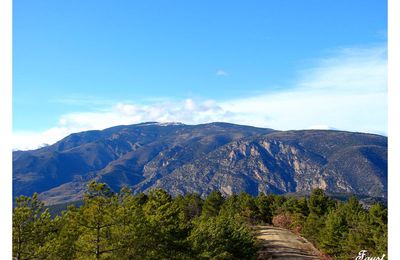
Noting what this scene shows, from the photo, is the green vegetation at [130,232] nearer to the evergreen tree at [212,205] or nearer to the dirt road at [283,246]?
the dirt road at [283,246]

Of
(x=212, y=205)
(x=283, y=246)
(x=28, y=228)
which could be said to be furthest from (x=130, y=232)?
(x=212, y=205)

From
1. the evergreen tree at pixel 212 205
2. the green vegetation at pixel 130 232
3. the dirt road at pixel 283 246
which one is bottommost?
the dirt road at pixel 283 246

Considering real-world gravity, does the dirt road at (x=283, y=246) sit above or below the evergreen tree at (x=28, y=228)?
below

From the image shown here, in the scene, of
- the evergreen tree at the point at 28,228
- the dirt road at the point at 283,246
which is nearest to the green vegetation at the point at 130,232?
the evergreen tree at the point at 28,228

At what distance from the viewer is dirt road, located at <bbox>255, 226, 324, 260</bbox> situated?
68250mm

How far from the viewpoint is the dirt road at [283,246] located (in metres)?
68.2

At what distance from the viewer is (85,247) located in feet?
82.0

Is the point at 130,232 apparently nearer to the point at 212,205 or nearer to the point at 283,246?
the point at 283,246

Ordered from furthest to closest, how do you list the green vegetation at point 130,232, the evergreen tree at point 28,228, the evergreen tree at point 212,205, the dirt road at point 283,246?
the evergreen tree at point 212,205 < the dirt road at point 283,246 < the green vegetation at point 130,232 < the evergreen tree at point 28,228

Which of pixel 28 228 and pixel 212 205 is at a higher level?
pixel 28 228

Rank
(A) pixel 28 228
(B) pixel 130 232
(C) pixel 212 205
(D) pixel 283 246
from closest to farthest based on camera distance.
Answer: (A) pixel 28 228 → (B) pixel 130 232 → (D) pixel 283 246 → (C) pixel 212 205

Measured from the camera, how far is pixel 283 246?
73.4 m
